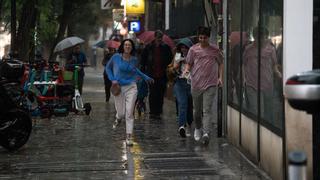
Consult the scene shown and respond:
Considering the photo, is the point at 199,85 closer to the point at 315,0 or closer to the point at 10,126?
the point at 10,126

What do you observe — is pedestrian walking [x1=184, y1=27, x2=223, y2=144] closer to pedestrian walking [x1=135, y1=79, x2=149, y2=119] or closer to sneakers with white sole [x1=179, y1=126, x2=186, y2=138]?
sneakers with white sole [x1=179, y1=126, x2=186, y2=138]

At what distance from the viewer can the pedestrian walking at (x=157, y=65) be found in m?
15.0

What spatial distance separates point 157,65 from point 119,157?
597 cm

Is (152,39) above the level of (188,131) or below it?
above

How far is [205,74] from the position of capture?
10195 mm

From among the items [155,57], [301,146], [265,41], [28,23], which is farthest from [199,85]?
[28,23]

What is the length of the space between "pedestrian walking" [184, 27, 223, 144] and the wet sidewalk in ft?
1.74

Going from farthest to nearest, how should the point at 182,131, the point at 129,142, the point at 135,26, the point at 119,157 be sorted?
the point at 135,26 < the point at 182,131 < the point at 129,142 < the point at 119,157

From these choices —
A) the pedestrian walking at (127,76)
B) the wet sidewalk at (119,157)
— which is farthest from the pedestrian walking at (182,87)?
the pedestrian walking at (127,76)

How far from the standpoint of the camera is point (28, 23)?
2339 centimetres

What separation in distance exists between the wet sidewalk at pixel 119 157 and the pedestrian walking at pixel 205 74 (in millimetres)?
531

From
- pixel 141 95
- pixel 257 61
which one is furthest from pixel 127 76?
pixel 141 95

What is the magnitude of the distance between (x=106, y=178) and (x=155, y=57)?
7520mm

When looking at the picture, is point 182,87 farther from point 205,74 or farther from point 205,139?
point 205,139
